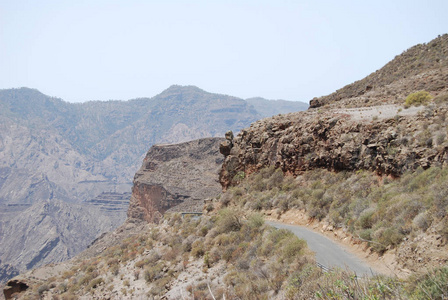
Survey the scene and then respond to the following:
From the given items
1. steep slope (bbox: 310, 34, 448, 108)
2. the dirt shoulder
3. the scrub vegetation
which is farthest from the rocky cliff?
the dirt shoulder

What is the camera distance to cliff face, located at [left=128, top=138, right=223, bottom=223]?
67.6m

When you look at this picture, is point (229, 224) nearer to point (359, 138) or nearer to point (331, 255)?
point (331, 255)

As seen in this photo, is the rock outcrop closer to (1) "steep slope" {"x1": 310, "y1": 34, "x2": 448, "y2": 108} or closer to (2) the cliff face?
(1) "steep slope" {"x1": 310, "y1": 34, "x2": 448, "y2": 108}

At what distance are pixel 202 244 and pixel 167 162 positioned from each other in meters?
71.5

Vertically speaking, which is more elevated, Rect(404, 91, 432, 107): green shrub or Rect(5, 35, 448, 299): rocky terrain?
Rect(404, 91, 432, 107): green shrub

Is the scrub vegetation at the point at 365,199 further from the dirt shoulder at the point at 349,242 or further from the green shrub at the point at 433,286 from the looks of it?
the green shrub at the point at 433,286

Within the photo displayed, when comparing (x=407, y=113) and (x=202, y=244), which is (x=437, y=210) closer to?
(x=407, y=113)

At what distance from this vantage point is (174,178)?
3044 inches

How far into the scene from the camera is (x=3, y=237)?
168375 millimetres

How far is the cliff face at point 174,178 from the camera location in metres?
67.6

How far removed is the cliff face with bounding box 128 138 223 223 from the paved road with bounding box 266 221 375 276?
147ft

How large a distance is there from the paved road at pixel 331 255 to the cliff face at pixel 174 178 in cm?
4469

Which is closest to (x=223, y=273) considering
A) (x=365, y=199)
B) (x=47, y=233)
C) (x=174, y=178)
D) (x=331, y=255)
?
(x=331, y=255)

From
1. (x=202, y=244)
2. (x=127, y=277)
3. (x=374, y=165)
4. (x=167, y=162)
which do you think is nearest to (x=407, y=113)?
(x=374, y=165)
